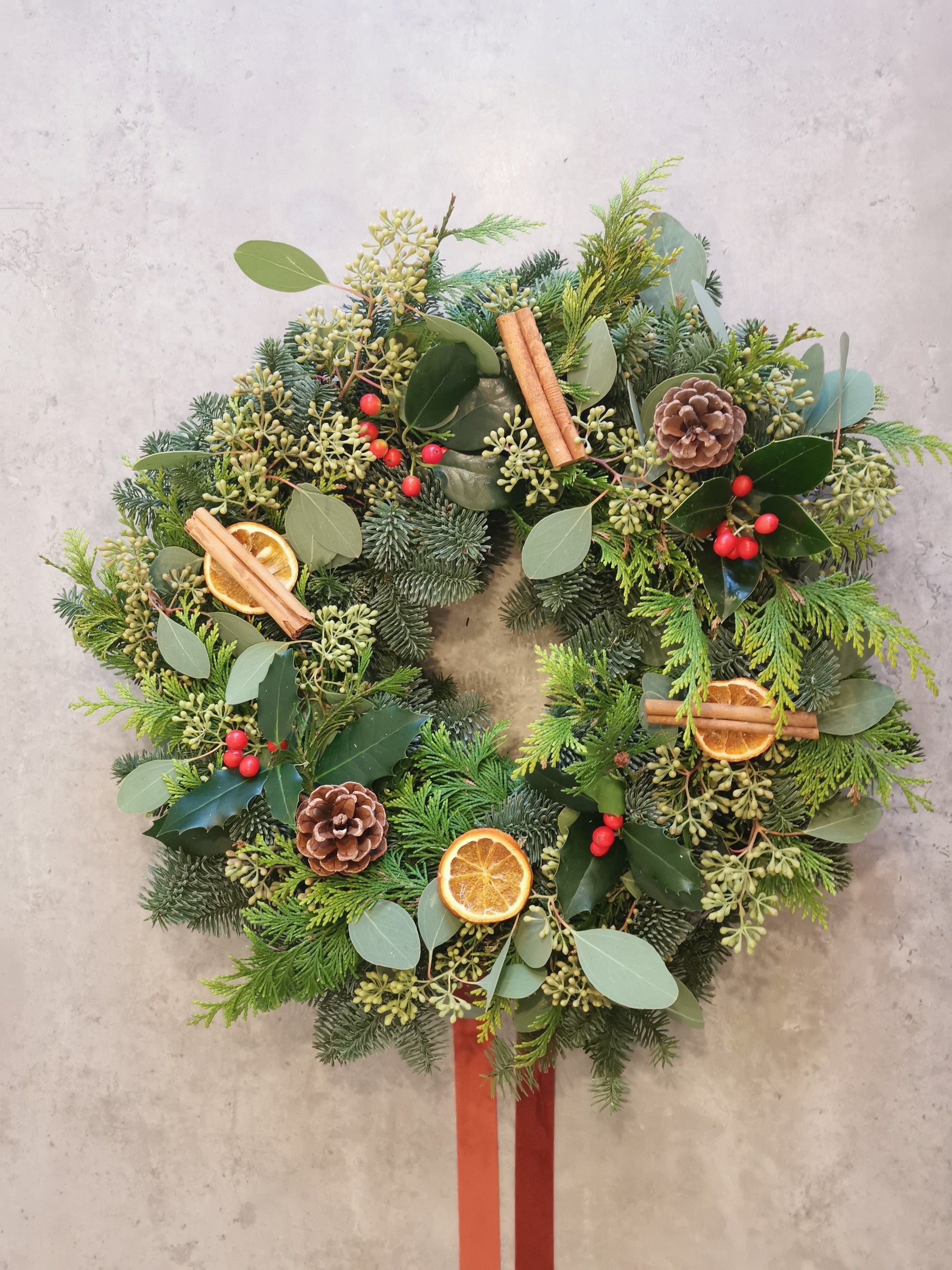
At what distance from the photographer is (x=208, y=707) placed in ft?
3.61

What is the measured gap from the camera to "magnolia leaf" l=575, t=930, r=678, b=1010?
0.97m

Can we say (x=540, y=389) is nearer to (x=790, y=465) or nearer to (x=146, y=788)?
(x=790, y=465)

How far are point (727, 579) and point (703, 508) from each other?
104 millimetres

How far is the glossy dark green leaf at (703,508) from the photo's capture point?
97cm

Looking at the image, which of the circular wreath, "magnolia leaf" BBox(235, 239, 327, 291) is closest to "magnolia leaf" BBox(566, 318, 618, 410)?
the circular wreath

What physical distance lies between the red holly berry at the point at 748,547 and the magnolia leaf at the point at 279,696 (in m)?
0.62

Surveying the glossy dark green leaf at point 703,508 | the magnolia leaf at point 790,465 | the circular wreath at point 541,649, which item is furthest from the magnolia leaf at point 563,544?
the magnolia leaf at point 790,465

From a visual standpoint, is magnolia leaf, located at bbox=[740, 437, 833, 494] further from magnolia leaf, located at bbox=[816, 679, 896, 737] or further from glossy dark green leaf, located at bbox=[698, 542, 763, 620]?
magnolia leaf, located at bbox=[816, 679, 896, 737]

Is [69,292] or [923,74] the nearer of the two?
[923,74]

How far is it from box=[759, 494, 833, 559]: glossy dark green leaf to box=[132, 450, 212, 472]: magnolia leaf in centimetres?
79

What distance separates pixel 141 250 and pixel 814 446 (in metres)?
1.19

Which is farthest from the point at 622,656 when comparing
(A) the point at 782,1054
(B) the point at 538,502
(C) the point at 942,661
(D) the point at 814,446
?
(A) the point at 782,1054

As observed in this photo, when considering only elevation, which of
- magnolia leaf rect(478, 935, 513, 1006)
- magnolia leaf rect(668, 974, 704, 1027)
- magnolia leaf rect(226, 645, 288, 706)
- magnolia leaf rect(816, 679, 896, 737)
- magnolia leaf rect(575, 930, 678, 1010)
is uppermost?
magnolia leaf rect(226, 645, 288, 706)

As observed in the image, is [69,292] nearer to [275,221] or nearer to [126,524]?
[275,221]
